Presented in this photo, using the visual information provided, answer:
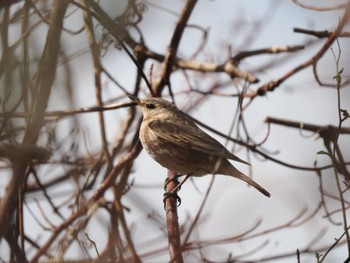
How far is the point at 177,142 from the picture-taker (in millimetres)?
5879

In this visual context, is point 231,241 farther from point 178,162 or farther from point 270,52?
point 270,52

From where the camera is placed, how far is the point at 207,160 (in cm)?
565

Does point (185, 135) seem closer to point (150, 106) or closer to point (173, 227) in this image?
point (150, 106)

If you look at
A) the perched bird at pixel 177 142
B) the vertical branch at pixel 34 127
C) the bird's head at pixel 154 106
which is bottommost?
the vertical branch at pixel 34 127

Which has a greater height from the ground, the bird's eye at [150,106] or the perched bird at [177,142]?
the bird's eye at [150,106]

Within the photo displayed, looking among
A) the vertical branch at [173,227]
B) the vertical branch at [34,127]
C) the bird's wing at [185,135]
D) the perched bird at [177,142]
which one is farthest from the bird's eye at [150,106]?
the vertical branch at [34,127]

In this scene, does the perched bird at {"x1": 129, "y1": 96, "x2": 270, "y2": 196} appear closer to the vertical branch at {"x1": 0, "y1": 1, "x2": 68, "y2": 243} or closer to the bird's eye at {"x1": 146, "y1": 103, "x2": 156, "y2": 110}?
the bird's eye at {"x1": 146, "y1": 103, "x2": 156, "y2": 110}

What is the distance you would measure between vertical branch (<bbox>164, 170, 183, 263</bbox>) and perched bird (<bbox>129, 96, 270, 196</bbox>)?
0.88 ft

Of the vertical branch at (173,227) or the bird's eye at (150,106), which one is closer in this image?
the vertical branch at (173,227)

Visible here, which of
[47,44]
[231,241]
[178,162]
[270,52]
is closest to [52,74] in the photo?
[47,44]

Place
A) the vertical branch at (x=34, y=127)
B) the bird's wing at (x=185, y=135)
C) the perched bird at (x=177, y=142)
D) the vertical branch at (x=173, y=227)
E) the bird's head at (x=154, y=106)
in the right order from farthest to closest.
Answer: the bird's head at (x=154, y=106) < the bird's wing at (x=185, y=135) < the perched bird at (x=177, y=142) < the vertical branch at (x=173, y=227) < the vertical branch at (x=34, y=127)

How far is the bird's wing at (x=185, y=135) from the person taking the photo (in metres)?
5.72

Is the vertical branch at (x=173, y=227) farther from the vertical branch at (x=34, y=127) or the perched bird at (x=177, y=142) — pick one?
the vertical branch at (x=34, y=127)

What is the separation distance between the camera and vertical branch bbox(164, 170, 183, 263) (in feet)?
10.7
